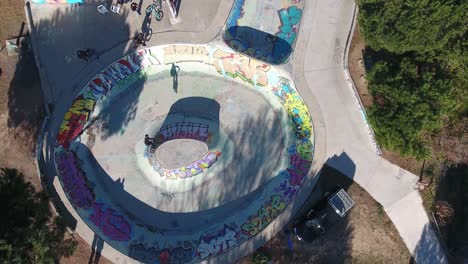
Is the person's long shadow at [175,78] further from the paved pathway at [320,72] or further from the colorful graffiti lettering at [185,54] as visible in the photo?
the paved pathway at [320,72]

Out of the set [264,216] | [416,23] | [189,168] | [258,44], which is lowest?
[264,216]

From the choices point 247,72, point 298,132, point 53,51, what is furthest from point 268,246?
point 53,51

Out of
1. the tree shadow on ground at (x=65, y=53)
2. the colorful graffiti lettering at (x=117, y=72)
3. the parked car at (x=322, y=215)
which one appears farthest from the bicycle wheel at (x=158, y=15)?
the parked car at (x=322, y=215)

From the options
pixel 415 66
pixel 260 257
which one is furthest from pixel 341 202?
pixel 415 66

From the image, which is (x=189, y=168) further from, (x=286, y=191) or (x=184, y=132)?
(x=286, y=191)

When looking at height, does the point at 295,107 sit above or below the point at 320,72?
below

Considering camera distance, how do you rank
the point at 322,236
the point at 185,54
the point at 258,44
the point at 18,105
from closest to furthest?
the point at 18,105 < the point at 322,236 < the point at 185,54 < the point at 258,44

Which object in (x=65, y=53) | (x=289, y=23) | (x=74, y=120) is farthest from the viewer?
(x=289, y=23)
